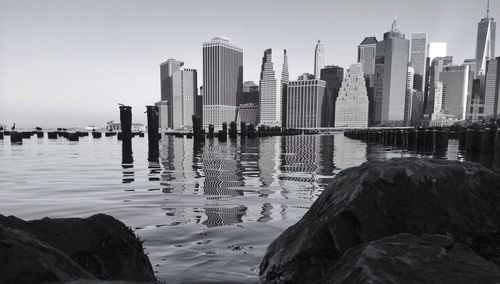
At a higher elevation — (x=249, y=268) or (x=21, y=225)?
(x=21, y=225)

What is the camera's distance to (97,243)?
3.70 metres

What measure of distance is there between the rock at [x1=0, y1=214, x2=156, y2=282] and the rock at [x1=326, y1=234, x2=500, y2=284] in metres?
2.20

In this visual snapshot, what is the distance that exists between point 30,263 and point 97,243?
50.8 inches

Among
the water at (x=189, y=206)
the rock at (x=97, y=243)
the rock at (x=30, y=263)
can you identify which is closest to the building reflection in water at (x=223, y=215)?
the water at (x=189, y=206)

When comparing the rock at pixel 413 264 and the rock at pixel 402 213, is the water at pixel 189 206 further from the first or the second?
the rock at pixel 413 264

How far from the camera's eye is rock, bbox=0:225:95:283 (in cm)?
235

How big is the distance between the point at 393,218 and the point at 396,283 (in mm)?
1627

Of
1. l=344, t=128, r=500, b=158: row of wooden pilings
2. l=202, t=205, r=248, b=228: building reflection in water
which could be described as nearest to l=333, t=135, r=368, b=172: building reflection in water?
l=344, t=128, r=500, b=158: row of wooden pilings

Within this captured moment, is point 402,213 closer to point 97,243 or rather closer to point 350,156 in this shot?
point 97,243

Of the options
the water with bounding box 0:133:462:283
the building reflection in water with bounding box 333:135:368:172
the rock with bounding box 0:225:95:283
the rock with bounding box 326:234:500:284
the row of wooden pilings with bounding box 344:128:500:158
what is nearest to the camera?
the rock with bounding box 326:234:500:284

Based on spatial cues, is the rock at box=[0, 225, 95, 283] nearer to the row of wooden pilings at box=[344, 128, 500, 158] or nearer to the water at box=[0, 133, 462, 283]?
the water at box=[0, 133, 462, 283]

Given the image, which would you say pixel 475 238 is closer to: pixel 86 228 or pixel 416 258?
pixel 416 258

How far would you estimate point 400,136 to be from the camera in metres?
40.1

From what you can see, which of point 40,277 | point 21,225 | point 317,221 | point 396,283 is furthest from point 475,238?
point 21,225
